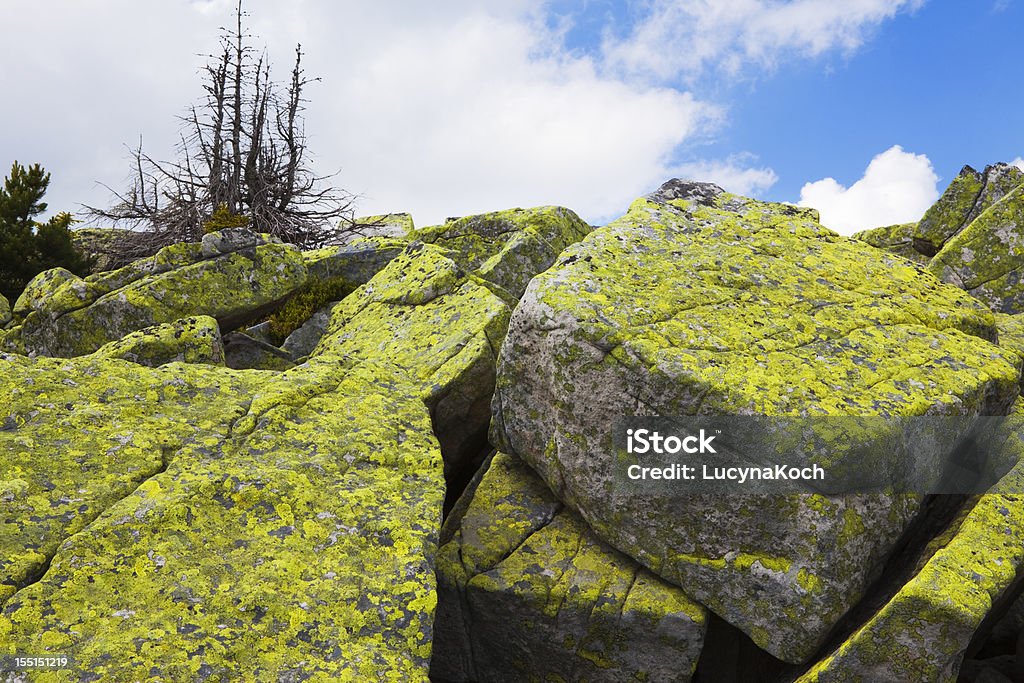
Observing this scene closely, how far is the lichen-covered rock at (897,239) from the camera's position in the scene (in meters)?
21.2

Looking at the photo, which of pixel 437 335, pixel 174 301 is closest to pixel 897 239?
pixel 437 335

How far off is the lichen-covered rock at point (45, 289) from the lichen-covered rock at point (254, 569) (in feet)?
27.1

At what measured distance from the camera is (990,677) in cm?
838

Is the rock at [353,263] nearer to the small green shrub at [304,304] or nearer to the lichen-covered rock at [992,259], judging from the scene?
the small green shrub at [304,304]

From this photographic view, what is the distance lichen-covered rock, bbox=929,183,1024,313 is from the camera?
51.5ft

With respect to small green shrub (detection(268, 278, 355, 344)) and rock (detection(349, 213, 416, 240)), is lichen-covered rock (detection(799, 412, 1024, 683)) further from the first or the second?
rock (detection(349, 213, 416, 240))

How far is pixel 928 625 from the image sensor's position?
6.71 m

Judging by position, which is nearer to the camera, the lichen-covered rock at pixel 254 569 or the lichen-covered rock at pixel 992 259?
the lichen-covered rock at pixel 254 569

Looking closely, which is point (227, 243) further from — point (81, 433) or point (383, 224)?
point (383, 224)

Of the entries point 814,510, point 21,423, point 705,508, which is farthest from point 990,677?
point 21,423

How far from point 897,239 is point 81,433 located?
21884 mm

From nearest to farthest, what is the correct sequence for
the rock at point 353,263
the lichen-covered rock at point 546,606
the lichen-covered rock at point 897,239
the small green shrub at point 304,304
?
1. the lichen-covered rock at point 546,606
2. the small green shrub at point 304,304
3. the rock at point 353,263
4. the lichen-covered rock at point 897,239

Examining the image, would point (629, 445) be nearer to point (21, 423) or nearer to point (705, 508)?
point (705, 508)

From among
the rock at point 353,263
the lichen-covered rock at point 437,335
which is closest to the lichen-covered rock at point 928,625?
the lichen-covered rock at point 437,335
